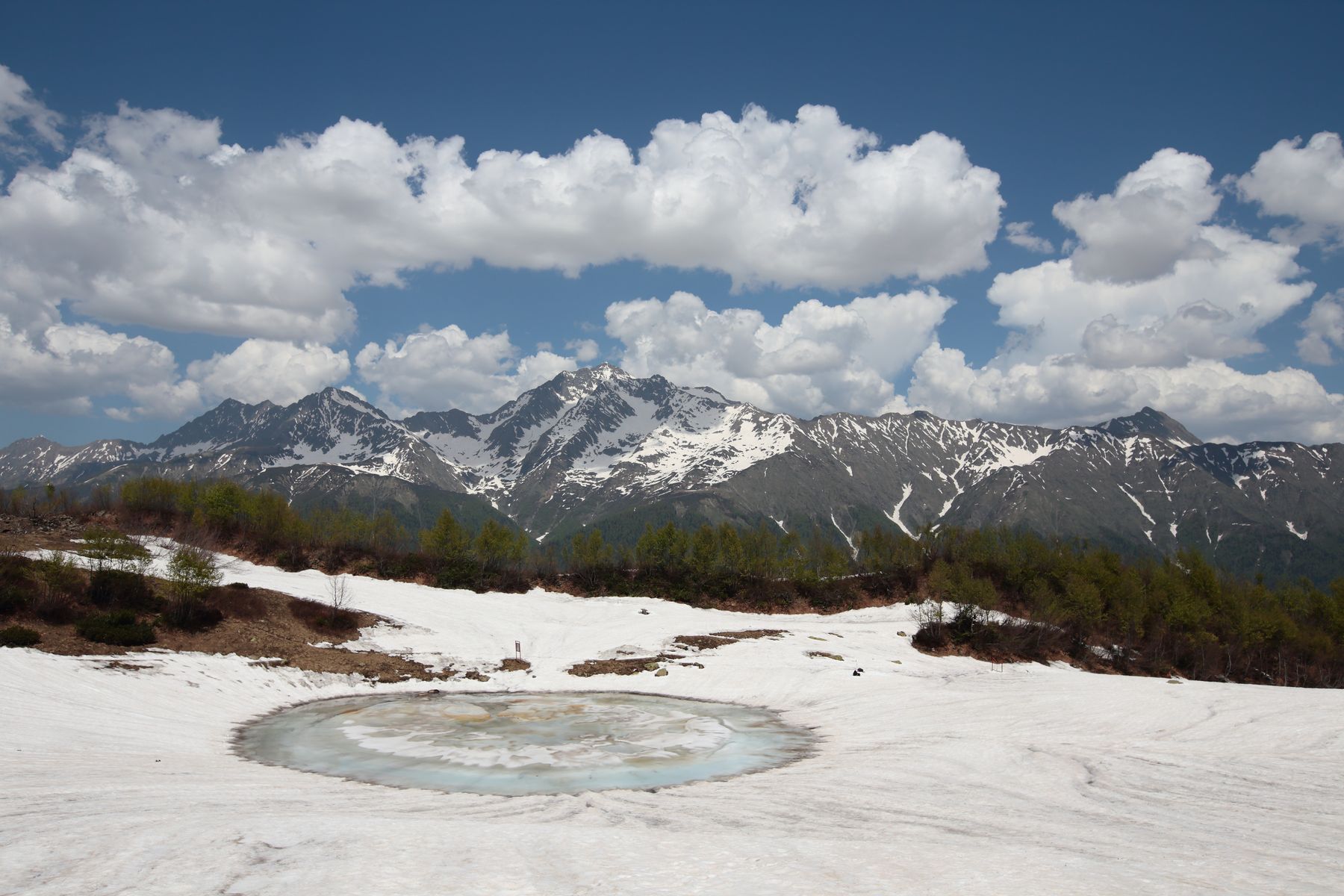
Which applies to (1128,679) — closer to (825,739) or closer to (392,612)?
(825,739)

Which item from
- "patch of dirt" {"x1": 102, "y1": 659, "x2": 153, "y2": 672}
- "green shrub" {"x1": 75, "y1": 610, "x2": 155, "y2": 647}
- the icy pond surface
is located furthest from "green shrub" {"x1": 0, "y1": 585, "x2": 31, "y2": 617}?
the icy pond surface

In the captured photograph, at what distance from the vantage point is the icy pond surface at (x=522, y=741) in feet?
70.3

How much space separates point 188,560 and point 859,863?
42.5 m

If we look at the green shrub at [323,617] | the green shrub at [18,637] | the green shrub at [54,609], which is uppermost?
the green shrub at [54,609]

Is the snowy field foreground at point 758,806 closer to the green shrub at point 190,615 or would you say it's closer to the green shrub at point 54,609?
the green shrub at point 190,615

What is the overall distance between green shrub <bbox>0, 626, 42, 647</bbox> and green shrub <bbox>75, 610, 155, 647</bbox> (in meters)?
2.75

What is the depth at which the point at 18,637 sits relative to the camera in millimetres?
31344

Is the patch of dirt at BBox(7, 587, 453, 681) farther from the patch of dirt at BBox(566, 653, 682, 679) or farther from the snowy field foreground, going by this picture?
the patch of dirt at BBox(566, 653, 682, 679)

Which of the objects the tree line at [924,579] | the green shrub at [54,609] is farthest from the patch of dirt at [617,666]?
the tree line at [924,579]

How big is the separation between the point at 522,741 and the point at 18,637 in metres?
24.5

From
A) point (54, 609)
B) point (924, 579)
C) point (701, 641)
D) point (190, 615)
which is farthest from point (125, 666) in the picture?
point (924, 579)

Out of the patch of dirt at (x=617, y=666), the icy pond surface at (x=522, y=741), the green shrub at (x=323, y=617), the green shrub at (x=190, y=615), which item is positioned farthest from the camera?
the green shrub at (x=323, y=617)

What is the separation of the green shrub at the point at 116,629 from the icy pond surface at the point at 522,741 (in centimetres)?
1019

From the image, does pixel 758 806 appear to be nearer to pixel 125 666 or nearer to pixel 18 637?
pixel 125 666
